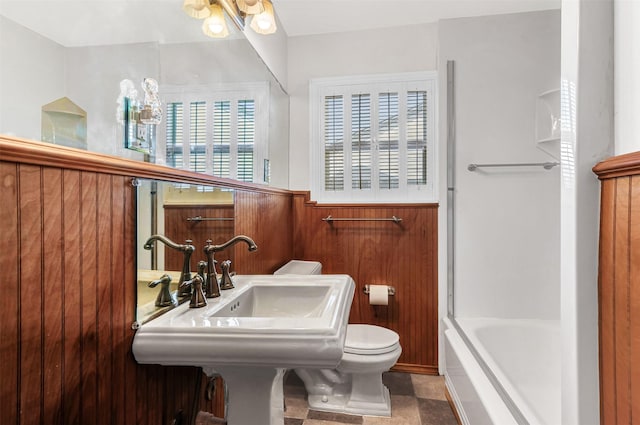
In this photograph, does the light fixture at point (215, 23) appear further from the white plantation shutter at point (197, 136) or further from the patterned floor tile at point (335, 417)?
the patterned floor tile at point (335, 417)

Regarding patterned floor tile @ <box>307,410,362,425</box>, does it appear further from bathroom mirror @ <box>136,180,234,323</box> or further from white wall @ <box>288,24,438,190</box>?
white wall @ <box>288,24,438,190</box>

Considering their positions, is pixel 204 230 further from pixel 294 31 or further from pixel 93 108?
pixel 294 31

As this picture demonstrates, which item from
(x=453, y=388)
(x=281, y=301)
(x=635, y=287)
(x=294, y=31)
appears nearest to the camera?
(x=635, y=287)

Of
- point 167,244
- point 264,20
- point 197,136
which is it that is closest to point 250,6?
point 264,20

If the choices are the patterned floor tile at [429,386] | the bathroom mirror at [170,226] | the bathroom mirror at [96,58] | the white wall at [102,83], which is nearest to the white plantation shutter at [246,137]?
the bathroom mirror at [96,58]

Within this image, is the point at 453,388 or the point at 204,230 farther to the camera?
the point at 453,388

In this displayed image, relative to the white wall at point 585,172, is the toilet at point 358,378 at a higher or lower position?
lower

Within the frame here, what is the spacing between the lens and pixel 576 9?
0.86 m

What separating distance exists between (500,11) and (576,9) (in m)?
1.63

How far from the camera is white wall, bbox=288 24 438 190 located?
7.99ft

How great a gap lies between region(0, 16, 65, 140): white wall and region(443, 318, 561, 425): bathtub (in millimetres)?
1655

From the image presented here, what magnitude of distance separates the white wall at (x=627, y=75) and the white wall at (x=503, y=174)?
1452 millimetres

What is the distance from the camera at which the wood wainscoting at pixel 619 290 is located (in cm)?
72

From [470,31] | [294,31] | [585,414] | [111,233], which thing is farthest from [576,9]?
[294,31]
